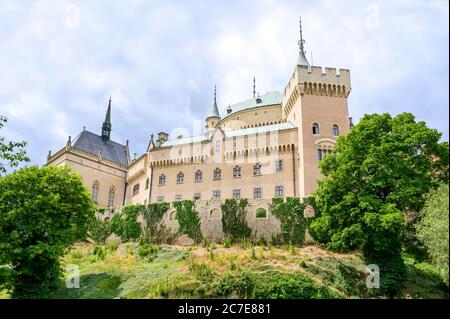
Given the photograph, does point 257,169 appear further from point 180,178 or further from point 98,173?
point 98,173

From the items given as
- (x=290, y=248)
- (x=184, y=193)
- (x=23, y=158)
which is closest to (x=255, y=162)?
(x=184, y=193)

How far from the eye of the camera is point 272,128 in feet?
158

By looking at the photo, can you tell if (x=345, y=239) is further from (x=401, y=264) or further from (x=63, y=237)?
(x=63, y=237)

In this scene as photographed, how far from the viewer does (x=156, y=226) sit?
1522 inches

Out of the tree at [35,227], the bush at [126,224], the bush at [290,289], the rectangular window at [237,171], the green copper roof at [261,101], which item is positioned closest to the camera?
the bush at [290,289]

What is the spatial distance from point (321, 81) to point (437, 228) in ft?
90.8

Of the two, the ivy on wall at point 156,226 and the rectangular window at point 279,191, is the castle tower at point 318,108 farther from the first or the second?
the ivy on wall at point 156,226

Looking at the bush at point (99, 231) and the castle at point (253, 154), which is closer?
the bush at point (99, 231)

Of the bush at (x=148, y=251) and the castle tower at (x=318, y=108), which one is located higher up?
the castle tower at (x=318, y=108)

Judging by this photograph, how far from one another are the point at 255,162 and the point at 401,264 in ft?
74.8

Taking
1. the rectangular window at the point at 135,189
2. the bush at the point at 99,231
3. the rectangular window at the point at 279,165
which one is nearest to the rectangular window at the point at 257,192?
the rectangular window at the point at 279,165

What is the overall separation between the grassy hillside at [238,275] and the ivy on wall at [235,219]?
2440 millimetres

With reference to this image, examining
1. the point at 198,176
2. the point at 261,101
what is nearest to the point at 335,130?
the point at 198,176

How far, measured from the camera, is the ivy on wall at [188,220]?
37009mm
